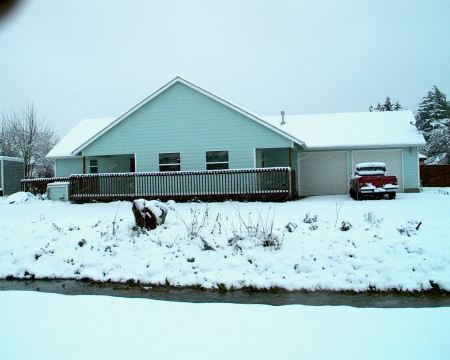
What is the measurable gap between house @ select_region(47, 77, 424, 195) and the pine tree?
22.3 metres

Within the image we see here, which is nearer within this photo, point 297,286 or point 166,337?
point 166,337

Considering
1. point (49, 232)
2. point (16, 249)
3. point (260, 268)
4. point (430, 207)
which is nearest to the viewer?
point (260, 268)

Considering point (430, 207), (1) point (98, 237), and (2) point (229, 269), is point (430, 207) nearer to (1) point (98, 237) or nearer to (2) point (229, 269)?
(2) point (229, 269)

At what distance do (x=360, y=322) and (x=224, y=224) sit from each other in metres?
5.22

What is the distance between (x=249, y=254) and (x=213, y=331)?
10.3 feet

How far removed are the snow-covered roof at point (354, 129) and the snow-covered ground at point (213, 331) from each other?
1390 cm

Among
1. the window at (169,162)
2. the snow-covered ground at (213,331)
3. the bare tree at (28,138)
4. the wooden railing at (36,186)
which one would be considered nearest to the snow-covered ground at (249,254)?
the snow-covered ground at (213,331)

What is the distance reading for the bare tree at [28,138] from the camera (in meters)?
39.3

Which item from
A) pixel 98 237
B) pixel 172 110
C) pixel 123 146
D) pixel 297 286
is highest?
pixel 172 110

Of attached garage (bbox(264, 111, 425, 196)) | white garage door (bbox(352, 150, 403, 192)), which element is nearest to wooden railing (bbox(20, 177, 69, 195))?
attached garage (bbox(264, 111, 425, 196))

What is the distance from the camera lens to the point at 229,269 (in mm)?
7223

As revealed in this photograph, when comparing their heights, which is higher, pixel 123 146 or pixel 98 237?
pixel 123 146

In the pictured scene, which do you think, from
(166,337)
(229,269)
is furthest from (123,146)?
(166,337)

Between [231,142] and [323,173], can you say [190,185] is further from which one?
[323,173]
